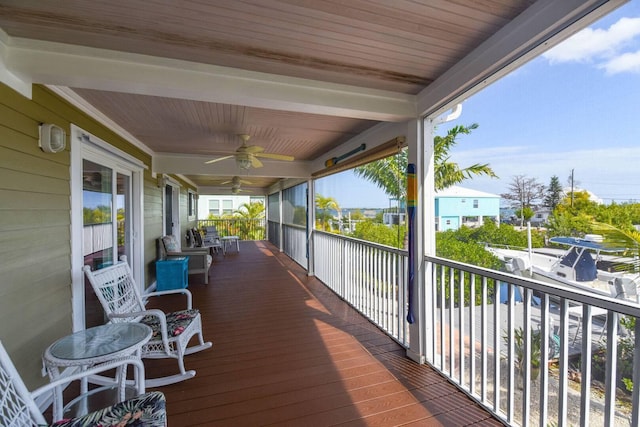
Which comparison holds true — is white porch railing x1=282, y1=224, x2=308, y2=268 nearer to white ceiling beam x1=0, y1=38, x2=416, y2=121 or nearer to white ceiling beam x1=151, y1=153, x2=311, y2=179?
white ceiling beam x1=151, y1=153, x2=311, y2=179

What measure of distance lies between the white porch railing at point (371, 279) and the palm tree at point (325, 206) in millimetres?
536

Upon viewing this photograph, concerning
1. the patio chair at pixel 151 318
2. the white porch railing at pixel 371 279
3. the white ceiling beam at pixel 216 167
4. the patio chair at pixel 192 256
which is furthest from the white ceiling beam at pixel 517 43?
the patio chair at pixel 192 256

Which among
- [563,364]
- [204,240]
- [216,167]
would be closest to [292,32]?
[563,364]

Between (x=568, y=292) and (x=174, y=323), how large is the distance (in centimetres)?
271

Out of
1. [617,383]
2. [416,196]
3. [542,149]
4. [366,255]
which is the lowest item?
[617,383]

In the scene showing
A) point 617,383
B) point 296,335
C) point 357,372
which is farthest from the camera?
point 296,335

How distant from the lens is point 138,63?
1849 mm

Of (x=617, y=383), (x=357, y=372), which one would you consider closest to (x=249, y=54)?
(x=357, y=372)

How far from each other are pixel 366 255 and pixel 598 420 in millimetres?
2366

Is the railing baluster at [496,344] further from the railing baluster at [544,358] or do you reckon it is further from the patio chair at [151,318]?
the patio chair at [151,318]

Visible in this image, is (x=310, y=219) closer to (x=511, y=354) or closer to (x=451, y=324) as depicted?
(x=451, y=324)

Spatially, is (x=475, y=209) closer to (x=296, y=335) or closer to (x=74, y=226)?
(x=296, y=335)

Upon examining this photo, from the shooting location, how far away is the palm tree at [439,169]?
6.88ft

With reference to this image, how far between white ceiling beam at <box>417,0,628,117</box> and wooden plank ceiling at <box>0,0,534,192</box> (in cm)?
6
